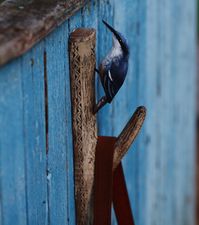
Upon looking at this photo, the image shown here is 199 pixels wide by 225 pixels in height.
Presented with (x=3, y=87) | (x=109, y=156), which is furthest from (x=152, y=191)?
(x=3, y=87)

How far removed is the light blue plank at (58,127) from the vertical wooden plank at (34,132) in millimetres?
41

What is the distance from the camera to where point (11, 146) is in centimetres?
158

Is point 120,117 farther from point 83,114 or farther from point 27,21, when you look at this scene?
point 27,21

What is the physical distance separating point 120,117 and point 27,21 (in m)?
0.92

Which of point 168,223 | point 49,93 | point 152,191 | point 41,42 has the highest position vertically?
point 41,42

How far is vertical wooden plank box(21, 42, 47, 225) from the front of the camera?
164 cm

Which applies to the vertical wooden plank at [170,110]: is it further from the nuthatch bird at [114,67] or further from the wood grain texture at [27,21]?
the wood grain texture at [27,21]

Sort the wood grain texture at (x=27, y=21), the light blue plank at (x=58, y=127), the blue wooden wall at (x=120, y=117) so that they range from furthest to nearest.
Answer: the light blue plank at (x=58, y=127), the blue wooden wall at (x=120, y=117), the wood grain texture at (x=27, y=21)

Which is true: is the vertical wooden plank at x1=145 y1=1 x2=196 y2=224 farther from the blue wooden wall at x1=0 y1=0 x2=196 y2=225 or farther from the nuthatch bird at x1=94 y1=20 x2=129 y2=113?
the nuthatch bird at x1=94 y1=20 x2=129 y2=113

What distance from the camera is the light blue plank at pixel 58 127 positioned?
1.77 metres

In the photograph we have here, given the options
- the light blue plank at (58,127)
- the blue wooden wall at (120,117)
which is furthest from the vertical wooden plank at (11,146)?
the light blue plank at (58,127)

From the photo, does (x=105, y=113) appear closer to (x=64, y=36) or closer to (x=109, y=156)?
(x=109, y=156)

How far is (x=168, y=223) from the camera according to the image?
373 cm

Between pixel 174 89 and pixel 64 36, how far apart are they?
1.93 metres
